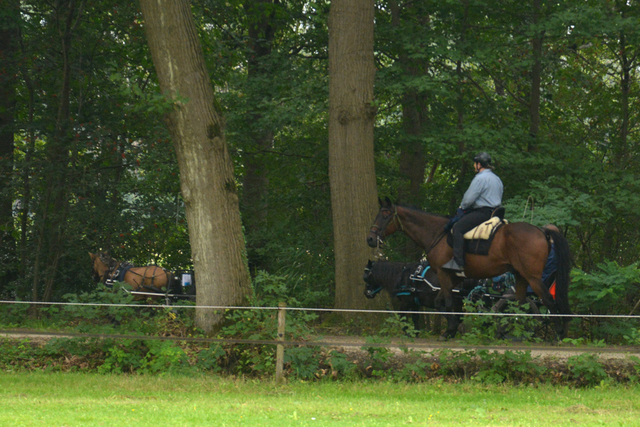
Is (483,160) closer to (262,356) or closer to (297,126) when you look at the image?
(262,356)

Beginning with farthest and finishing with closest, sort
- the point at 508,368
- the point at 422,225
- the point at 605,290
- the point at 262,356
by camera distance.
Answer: the point at 422,225 < the point at 605,290 < the point at 262,356 < the point at 508,368

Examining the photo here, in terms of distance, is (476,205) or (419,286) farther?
(419,286)

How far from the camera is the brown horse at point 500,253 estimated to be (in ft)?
35.6

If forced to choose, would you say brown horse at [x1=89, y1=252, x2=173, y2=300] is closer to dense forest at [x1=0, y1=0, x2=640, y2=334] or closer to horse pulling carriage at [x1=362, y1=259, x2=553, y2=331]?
dense forest at [x1=0, y1=0, x2=640, y2=334]

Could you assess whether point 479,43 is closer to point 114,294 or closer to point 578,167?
point 578,167

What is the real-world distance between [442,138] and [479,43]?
88.7 inches

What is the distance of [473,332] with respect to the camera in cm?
985

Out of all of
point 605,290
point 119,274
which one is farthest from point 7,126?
point 605,290

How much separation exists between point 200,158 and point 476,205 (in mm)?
4131

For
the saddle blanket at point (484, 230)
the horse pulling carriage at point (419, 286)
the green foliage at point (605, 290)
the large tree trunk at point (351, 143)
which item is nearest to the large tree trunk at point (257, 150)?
the large tree trunk at point (351, 143)

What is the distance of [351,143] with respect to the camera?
42.8 ft

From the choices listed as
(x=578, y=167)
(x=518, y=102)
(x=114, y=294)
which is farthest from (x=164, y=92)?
(x=518, y=102)

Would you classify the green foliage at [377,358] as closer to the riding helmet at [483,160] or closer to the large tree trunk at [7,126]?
the riding helmet at [483,160]

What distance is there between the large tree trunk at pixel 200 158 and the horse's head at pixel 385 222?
2321 millimetres
